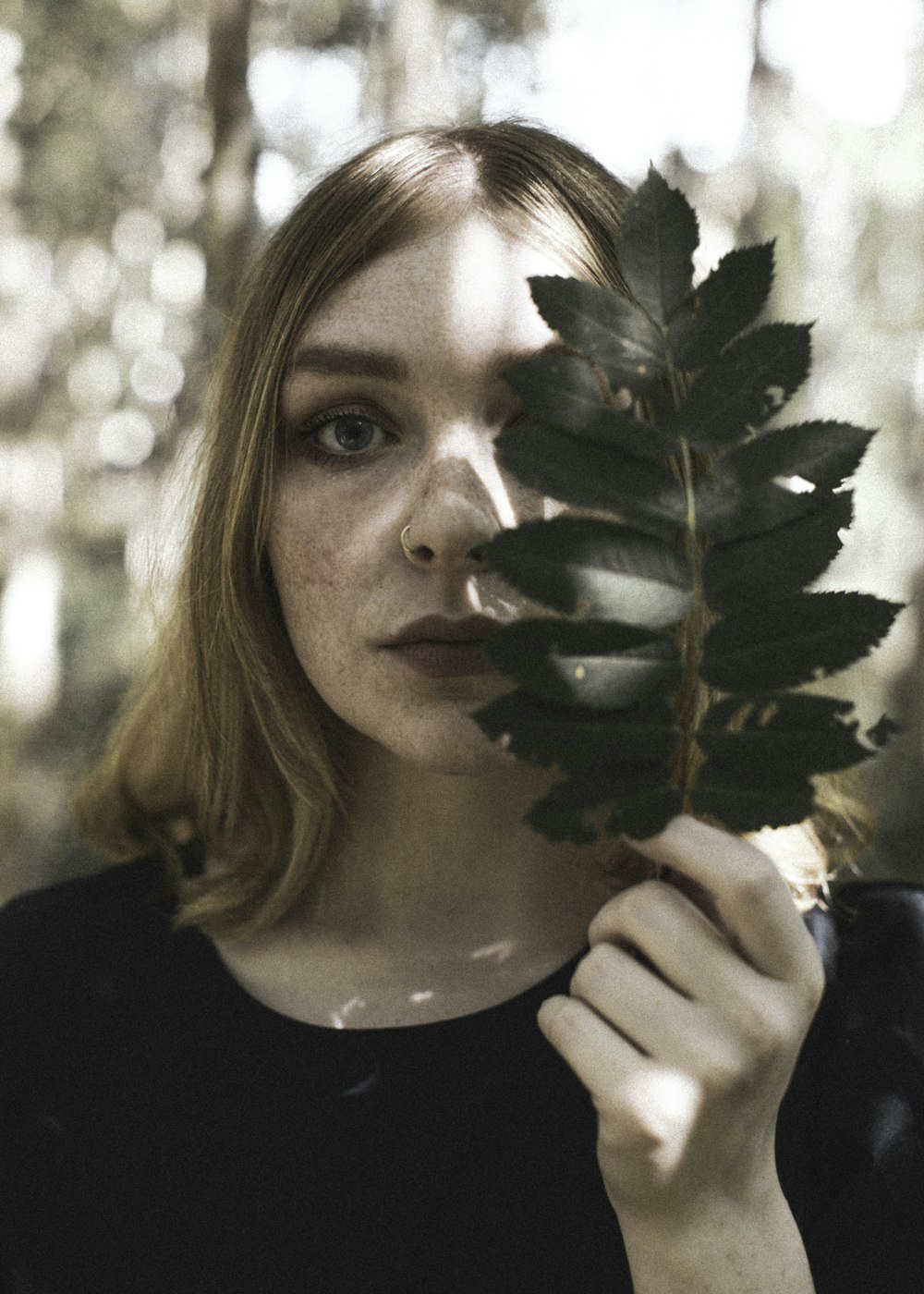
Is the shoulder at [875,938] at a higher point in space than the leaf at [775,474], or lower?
lower

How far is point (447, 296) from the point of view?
4.66ft

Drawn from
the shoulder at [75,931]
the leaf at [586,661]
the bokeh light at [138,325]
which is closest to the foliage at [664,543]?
the leaf at [586,661]

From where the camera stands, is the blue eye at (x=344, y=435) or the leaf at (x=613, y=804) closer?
the leaf at (x=613, y=804)

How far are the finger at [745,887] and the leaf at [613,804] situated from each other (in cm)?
4

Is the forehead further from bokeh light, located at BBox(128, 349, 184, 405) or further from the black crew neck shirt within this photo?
bokeh light, located at BBox(128, 349, 184, 405)

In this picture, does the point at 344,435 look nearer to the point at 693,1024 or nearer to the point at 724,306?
the point at 724,306

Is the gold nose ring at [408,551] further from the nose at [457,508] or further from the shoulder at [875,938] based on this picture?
the shoulder at [875,938]

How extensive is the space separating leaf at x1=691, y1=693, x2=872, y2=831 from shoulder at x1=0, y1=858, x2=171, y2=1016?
4.29 ft

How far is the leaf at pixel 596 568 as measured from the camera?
3.06 feet

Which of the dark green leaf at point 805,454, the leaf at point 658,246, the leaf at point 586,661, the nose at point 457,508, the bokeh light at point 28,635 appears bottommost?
the bokeh light at point 28,635

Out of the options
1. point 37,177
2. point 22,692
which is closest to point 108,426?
point 37,177

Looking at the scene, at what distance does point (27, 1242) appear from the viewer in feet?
5.67

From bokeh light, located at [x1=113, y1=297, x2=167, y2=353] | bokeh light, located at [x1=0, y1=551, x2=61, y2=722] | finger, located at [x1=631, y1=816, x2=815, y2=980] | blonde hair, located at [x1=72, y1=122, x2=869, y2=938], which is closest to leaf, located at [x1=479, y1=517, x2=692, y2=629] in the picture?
finger, located at [x1=631, y1=816, x2=815, y2=980]

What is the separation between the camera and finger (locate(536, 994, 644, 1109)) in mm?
1021
